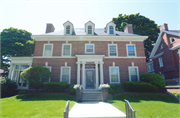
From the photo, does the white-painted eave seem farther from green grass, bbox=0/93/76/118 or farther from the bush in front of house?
green grass, bbox=0/93/76/118

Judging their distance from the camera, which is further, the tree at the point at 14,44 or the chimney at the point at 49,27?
the tree at the point at 14,44

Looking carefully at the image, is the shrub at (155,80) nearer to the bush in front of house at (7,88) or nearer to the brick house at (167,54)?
the brick house at (167,54)

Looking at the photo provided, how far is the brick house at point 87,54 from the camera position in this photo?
1403 cm

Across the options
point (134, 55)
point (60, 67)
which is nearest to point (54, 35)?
point (60, 67)

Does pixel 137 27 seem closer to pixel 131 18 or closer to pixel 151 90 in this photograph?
pixel 131 18

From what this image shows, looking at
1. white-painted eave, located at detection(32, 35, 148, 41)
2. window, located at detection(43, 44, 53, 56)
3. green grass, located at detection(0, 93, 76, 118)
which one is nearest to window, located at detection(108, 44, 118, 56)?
white-painted eave, located at detection(32, 35, 148, 41)

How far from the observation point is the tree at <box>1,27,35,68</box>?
805 inches

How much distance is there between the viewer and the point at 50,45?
591 inches

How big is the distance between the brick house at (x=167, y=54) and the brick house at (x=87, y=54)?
6232 mm

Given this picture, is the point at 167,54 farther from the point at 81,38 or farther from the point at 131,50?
the point at 81,38

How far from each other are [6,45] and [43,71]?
14.3 meters

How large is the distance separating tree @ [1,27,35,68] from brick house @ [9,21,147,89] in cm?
789

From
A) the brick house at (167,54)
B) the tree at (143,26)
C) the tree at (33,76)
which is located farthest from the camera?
the tree at (143,26)

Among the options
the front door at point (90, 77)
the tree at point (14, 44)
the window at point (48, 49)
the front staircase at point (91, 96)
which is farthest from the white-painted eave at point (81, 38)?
the tree at point (14, 44)
